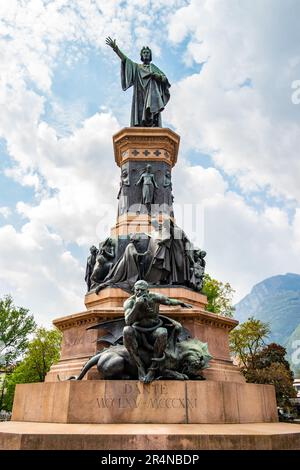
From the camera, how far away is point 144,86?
17.0m

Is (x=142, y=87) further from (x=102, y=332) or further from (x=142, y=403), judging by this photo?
(x=142, y=403)

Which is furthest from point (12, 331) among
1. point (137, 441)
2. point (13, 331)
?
point (137, 441)

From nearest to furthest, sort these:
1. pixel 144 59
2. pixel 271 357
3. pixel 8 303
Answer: pixel 144 59
pixel 8 303
pixel 271 357

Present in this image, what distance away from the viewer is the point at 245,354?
129 ft

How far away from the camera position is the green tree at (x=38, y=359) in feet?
114

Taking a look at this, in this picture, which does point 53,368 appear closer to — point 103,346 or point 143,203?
point 103,346

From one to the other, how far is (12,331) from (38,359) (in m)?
3.75

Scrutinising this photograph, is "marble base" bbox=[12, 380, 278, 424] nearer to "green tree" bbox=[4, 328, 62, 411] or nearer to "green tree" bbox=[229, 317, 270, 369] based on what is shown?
"green tree" bbox=[4, 328, 62, 411]

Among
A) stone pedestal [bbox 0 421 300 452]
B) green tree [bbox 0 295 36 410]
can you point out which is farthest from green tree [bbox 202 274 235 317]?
stone pedestal [bbox 0 421 300 452]

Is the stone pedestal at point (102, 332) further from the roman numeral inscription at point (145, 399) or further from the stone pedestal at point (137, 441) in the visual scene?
the stone pedestal at point (137, 441)

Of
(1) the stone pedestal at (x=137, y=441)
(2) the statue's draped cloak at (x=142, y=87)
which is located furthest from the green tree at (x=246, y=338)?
(1) the stone pedestal at (x=137, y=441)

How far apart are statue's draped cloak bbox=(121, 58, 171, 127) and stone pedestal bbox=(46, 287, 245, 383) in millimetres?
8082
